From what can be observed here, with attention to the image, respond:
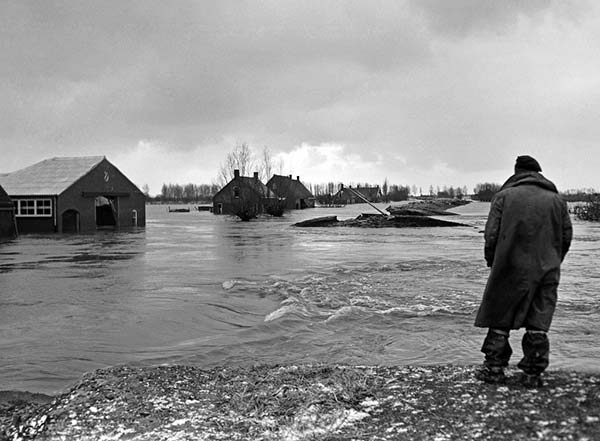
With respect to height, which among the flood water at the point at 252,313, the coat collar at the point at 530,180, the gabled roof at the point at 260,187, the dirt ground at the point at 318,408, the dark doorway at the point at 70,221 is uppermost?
the gabled roof at the point at 260,187

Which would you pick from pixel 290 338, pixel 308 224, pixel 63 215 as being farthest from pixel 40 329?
pixel 308 224

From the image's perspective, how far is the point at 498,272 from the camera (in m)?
4.97

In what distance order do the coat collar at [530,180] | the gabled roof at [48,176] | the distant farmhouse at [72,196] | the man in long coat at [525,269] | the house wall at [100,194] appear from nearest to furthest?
the man in long coat at [525,269] < the coat collar at [530,180] < the distant farmhouse at [72,196] < the gabled roof at [48,176] < the house wall at [100,194]

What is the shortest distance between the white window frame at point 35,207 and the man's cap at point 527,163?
36959 mm

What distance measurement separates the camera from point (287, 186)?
9350cm

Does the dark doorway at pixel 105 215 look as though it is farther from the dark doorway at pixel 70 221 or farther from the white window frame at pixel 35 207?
the white window frame at pixel 35 207

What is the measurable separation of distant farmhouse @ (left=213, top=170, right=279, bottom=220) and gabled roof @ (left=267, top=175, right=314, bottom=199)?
94.5 inches

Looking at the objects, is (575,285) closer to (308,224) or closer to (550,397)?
(550,397)

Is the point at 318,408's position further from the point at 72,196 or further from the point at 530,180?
the point at 72,196

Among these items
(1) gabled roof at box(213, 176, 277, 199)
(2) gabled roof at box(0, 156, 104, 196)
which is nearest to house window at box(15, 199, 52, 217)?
(2) gabled roof at box(0, 156, 104, 196)

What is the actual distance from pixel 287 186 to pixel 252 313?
83.3 metres

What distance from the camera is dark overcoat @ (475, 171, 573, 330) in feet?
15.9

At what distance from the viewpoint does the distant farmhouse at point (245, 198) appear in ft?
197

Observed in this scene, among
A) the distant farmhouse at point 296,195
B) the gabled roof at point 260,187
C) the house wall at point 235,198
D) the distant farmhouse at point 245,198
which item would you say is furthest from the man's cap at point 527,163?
the distant farmhouse at point 296,195
